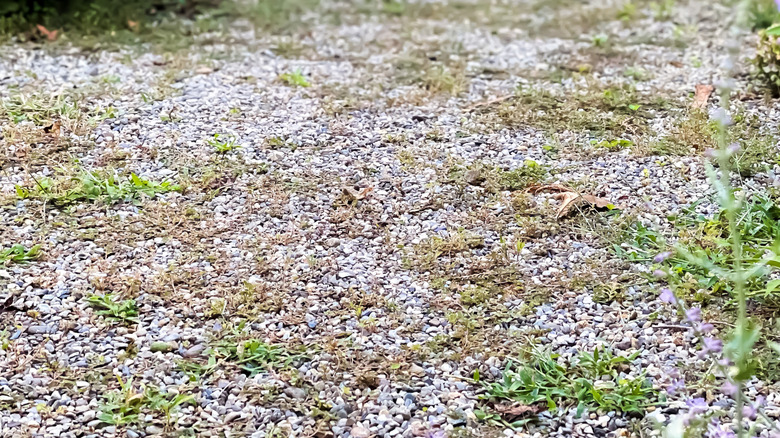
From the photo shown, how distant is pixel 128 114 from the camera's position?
3.95 m

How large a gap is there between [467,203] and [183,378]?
1498 millimetres

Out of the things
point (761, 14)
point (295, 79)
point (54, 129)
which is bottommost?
point (54, 129)

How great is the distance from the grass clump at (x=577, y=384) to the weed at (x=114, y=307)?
127cm

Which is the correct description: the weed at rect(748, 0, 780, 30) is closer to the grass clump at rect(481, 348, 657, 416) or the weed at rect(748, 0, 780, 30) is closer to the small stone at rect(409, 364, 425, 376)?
the grass clump at rect(481, 348, 657, 416)

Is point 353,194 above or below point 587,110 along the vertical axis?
below

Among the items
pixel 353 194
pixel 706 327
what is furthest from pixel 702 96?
pixel 706 327

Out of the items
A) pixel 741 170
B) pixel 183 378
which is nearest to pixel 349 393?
pixel 183 378

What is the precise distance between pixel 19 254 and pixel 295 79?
85.1 inches

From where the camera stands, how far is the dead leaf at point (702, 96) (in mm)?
4038

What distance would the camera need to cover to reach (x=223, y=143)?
3682mm

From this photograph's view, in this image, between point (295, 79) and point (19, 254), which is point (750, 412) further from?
point (295, 79)

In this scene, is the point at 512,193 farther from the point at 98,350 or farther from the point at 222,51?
the point at 222,51

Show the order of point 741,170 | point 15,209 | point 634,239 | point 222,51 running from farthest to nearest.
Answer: point 222,51
point 741,170
point 15,209
point 634,239

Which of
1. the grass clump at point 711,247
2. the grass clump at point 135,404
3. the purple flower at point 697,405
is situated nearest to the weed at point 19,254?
the grass clump at point 135,404
